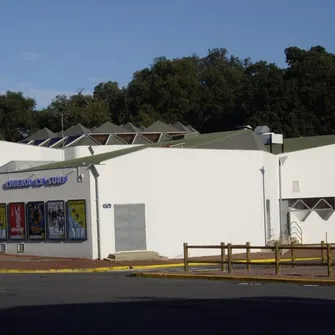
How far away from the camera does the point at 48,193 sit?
36.2 meters

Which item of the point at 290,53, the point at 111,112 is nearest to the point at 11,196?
the point at 290,53

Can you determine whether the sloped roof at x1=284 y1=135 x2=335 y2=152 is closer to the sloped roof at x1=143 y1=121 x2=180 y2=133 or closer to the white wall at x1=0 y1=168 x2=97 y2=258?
the white wall at x1=0 y1=168 x2=97 y2=258

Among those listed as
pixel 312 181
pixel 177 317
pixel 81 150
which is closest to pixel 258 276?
pixel 177 317

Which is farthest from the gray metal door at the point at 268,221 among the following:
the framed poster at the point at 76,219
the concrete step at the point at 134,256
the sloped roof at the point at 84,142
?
the sloped roof at the point at 84,142

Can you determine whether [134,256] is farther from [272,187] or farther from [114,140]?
[114,140]

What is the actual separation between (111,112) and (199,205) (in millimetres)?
66020

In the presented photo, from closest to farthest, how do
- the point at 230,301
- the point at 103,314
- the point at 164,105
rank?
the point at 103,314
the point at 230,301
the point at 164,105

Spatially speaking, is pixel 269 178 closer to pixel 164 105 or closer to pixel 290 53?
pixel 290 53

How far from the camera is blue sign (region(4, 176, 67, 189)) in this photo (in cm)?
3553

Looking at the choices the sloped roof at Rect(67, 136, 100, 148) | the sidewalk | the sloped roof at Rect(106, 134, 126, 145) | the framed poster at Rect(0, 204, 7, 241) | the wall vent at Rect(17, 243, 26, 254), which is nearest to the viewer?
the sidewalk

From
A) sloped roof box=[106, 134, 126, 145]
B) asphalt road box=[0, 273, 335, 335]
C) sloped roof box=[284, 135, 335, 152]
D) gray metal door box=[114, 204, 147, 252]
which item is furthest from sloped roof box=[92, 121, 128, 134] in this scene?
asphalt road box=[0, 273, 335, 335]

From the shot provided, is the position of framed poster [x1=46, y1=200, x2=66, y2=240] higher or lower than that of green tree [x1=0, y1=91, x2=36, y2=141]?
lower

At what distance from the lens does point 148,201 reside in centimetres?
3547

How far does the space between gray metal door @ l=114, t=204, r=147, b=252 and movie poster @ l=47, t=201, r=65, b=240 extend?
272 cm
